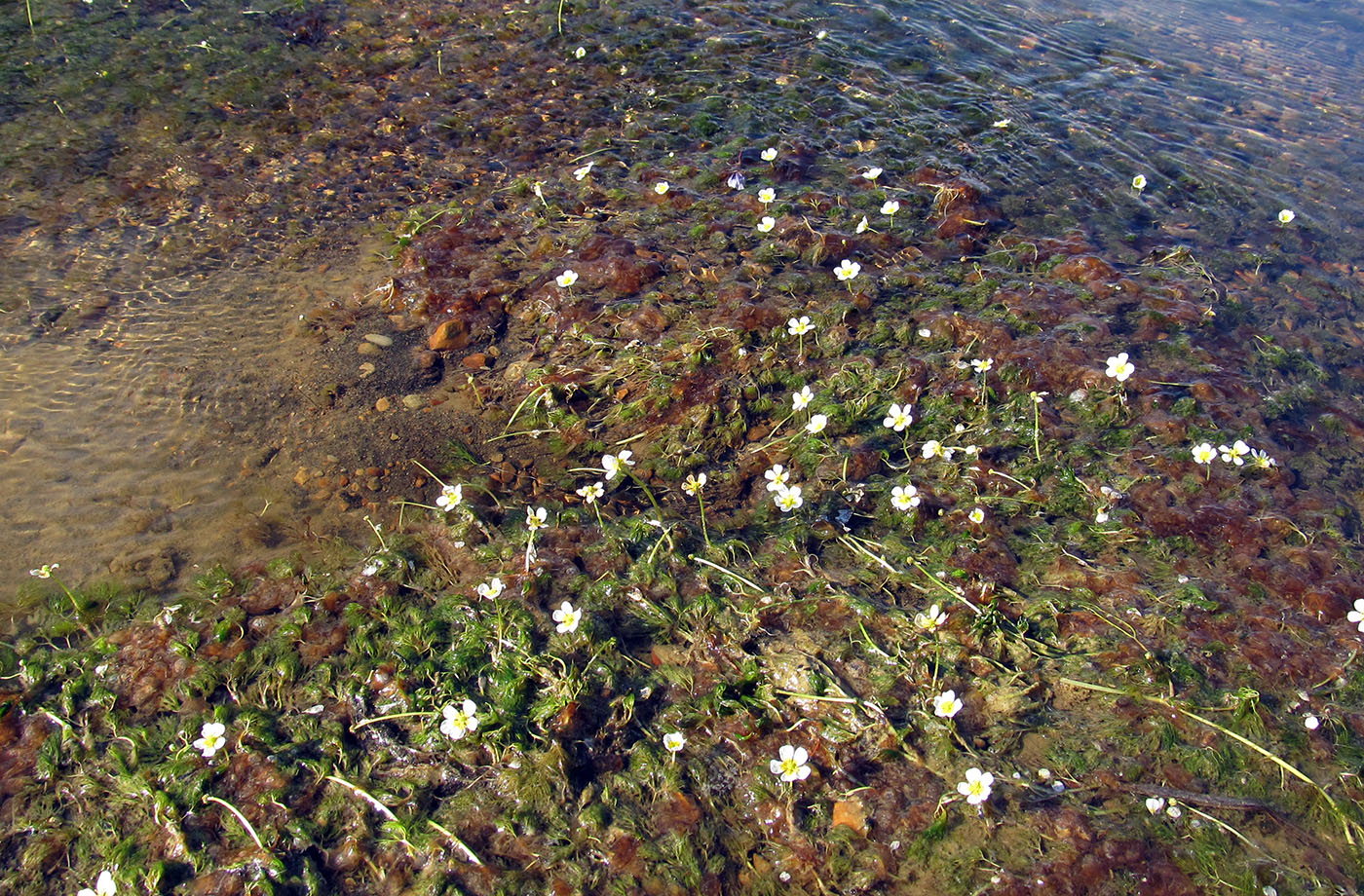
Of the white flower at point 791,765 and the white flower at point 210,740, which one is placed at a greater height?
the white flower at point 791,765

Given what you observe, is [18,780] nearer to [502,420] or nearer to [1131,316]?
[502,420]

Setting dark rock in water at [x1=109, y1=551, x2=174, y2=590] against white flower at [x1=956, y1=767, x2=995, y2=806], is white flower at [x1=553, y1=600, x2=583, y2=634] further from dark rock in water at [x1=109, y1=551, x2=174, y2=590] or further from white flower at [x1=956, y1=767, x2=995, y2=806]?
dark rock in water at [x1=109, y1=551, x2=174, y2=590]

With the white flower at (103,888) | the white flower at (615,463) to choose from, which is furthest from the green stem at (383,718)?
the white flower at (615,463)

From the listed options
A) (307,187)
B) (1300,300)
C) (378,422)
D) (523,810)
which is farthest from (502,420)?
(1300,300)

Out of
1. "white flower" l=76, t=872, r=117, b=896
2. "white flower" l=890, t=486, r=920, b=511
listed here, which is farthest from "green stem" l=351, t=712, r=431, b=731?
"white flower" l=890, t=486, r=920, b=511

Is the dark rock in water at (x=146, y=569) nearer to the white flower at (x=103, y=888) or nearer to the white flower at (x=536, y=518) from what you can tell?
the white flower at (x=103, y=888)
